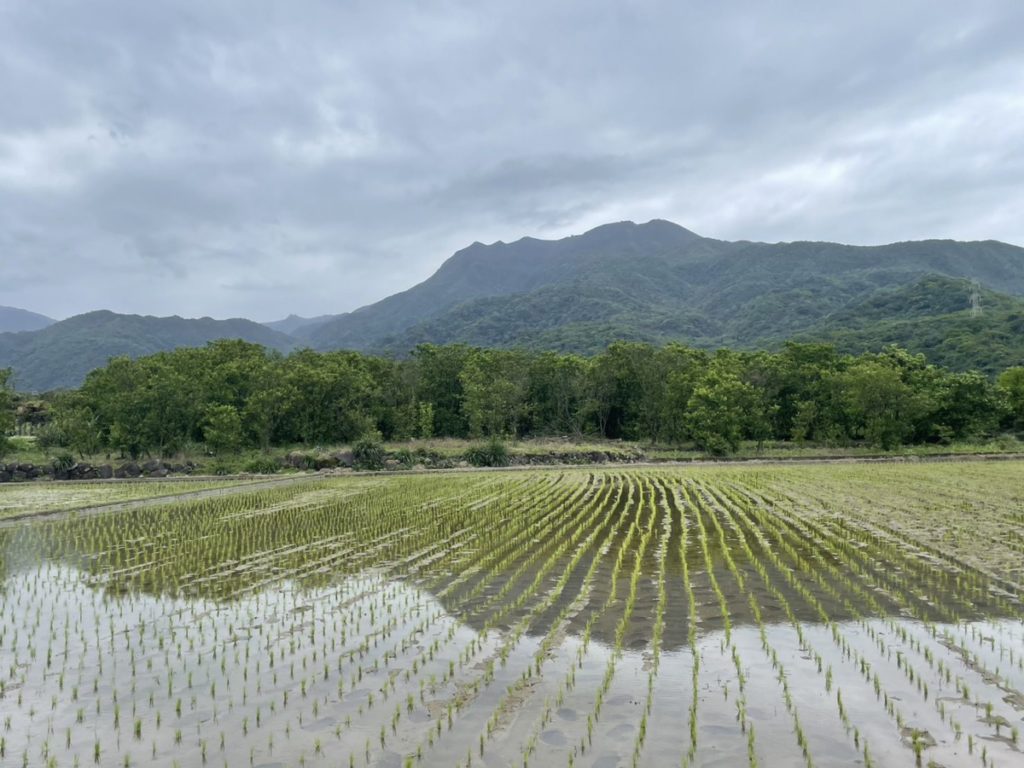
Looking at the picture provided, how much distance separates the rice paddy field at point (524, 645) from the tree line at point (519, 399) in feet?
107

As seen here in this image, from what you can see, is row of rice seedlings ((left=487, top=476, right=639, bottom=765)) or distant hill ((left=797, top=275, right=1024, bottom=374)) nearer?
row of rice seedlings ((left=487, top=476, right=639, bottom=765))

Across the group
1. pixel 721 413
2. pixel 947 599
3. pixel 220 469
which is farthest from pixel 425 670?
pixel 721 413

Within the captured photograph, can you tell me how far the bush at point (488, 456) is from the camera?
4272 cm

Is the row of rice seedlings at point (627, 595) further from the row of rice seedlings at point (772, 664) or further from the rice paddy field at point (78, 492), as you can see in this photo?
the rice paddy field at point (78, 492)

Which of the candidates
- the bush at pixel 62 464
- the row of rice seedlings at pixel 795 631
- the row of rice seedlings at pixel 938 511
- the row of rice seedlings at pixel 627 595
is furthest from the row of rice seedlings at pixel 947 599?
the bush at pixel 62 464

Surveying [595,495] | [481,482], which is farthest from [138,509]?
[595,495]

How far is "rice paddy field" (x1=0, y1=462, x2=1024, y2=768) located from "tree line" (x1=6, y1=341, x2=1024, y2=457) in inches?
1281

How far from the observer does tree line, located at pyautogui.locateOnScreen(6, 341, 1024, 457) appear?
4675 centimetres

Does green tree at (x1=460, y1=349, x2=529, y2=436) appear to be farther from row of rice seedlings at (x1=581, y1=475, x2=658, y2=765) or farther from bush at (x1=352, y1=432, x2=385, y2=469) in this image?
row of rice seedlings at (x1=581, y1=475, x2=658, y2=765)

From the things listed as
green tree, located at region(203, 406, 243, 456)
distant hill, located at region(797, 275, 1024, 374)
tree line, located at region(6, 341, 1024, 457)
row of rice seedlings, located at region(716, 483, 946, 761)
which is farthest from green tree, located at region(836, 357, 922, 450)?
green tree, located at region(203, 406, 243, 456)

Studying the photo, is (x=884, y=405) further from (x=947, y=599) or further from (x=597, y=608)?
(x=597, y=608)

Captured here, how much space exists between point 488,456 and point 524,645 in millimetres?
35355

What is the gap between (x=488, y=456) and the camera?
42.8m

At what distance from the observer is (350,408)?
54.1 m
